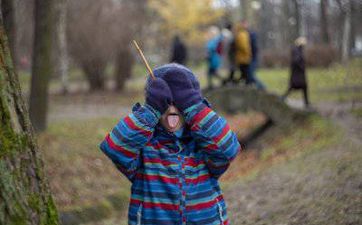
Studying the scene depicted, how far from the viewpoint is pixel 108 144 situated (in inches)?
121

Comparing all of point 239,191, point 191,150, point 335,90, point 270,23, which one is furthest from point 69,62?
point 270,23

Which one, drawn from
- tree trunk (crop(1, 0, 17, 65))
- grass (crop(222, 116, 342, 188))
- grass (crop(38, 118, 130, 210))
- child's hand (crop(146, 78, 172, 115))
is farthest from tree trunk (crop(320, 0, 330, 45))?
child's hand (crop(146, 78, 172, 115))

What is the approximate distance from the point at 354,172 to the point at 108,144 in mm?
4115

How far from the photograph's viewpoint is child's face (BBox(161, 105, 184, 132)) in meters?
3.12

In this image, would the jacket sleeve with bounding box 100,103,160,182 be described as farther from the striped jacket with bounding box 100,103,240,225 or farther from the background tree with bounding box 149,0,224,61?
the background tree with bounding box 149,0,224,61

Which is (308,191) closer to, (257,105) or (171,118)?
(171,118)

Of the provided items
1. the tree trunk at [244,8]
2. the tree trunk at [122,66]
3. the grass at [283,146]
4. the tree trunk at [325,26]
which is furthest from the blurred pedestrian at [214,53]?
the tree trunk at [325,26]

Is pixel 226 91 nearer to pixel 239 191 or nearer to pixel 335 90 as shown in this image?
pixel 239 191

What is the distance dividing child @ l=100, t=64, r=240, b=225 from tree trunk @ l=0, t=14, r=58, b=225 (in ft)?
1.31

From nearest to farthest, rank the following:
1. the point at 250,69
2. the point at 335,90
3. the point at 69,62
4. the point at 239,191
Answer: the point at 239,191
the point at 250,69
the point at 335,90
the point at 69,62

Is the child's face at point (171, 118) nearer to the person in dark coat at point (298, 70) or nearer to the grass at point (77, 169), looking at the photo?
the grass at point (77, 169)

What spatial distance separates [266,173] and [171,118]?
5.23 meters

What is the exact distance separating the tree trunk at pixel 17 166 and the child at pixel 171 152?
400 millimetres

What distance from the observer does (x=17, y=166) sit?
2854 mm
